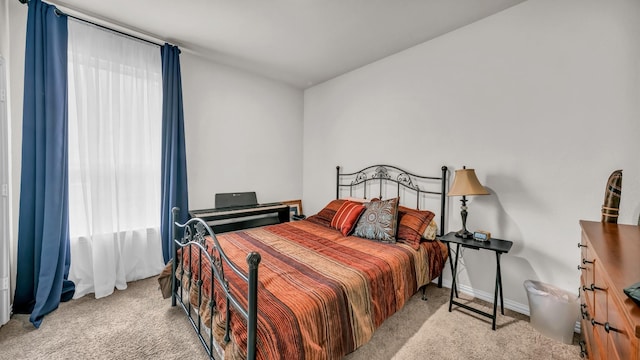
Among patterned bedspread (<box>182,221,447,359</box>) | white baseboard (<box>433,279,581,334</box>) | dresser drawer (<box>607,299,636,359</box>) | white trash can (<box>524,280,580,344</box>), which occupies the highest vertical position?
dresser drawer (<box>607,299,636,359</box>)

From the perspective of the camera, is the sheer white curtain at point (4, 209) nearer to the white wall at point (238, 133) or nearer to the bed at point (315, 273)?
the bed at point (315, 273)

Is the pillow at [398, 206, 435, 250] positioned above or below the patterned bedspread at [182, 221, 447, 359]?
above

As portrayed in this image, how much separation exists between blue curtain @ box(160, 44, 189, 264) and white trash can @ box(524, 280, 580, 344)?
3729 millimetres

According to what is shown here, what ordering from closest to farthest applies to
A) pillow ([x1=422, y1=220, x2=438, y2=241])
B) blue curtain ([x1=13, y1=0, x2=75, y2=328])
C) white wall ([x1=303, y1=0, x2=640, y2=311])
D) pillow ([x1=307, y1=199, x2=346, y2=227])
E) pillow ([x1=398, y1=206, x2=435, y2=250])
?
white wall ([x1=303, y1=0, x2=640, y2=311]) < blue curtain ([x1=13, y1=0, x2=75, y2=328]) < pillow ([x1=398, y1=206, x2=435, y2=250]) < pillow ([x1=422, y1=220, x2=438, y2=241]) < pillow ([x1=307, y1=199, x2=346, y2=227])

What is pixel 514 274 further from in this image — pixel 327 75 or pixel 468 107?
pixel 327 75

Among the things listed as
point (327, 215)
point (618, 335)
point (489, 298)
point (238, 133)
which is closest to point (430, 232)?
point (489, 298)

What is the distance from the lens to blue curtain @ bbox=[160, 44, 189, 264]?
298cm

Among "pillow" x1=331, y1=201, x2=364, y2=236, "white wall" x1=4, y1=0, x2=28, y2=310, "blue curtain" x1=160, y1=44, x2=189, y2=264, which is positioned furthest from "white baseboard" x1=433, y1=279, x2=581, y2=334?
"white wall" x1=4, y1=0, x2=28, y2=310

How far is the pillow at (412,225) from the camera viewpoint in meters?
2.48

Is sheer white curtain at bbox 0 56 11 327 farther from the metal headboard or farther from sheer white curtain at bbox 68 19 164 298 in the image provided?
the metal headboard

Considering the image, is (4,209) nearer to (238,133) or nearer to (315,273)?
(238,133)

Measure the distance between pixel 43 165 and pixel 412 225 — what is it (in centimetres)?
354

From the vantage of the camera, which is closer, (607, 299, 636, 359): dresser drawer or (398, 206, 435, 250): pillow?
(607, 299, 636, 359): dresser drawer

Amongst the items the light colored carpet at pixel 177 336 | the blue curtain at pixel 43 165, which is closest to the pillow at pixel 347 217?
the light colored carpet at pixel 177 336
